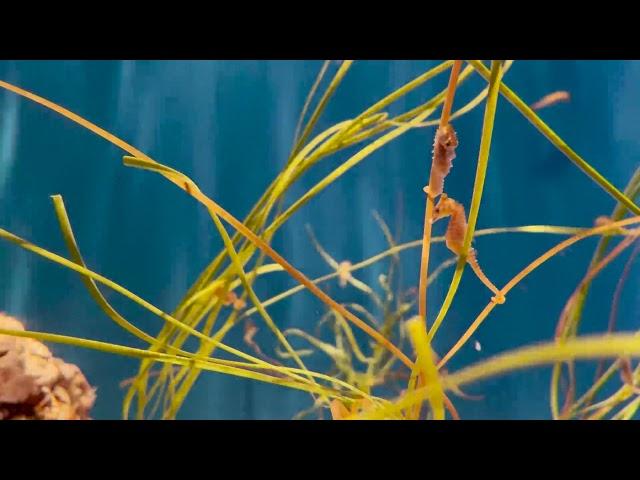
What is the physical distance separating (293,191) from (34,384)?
59cm

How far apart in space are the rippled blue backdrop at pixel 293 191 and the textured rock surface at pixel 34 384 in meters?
→ 0.19

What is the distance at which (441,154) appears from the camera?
0.58m

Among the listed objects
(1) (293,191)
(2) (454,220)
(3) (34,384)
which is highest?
(1) (293,191)

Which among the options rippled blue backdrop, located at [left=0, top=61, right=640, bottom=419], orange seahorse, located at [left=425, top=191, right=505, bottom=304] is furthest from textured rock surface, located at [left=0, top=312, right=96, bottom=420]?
orange seahorse, located at [left=425, top=191, right=505, bottom=304]

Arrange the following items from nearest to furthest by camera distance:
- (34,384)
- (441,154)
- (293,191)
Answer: (441,154)
(34,384)
(293,191)

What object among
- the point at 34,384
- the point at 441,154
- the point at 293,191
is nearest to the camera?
the point at 441,154

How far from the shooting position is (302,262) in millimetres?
1097

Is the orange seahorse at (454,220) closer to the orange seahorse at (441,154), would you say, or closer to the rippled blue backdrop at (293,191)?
the orange seahorse at (441,154)

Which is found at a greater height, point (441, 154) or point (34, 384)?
point (441, 154)

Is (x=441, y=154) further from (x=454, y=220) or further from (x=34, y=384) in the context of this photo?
(x=34, y=384)

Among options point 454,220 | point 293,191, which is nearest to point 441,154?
point 454,220
